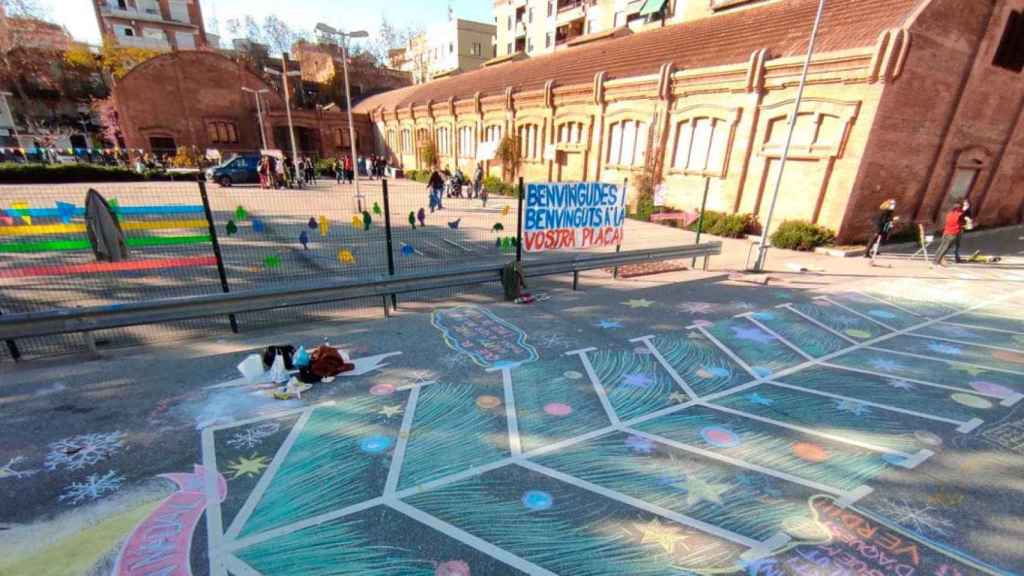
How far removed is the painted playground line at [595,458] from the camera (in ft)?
10.3

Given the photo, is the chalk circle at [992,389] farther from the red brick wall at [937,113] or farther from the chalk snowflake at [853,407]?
the red brick wall at [937,113]

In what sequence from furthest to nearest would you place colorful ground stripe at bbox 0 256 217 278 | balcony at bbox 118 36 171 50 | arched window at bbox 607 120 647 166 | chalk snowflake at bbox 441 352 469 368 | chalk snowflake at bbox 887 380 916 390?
balcony at bbox 118 36 171 50 → arched window at bbox 607 120 647 166 → colorful ground stripe at bbox 0 256 217 278 → chalk snowflake at bbox 441 352 469 368 → chalk snowflake at bbox 887 380 916 390

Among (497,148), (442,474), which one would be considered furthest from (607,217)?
(497,148)

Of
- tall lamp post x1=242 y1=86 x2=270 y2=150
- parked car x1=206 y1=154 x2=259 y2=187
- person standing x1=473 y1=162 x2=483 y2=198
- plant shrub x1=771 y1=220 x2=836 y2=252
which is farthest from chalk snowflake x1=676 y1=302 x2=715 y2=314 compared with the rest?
tall lamp post x1=242 y1=86 x2=270 y2=150

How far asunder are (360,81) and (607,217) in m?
68.5

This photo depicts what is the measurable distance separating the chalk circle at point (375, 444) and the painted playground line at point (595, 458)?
0.02 m

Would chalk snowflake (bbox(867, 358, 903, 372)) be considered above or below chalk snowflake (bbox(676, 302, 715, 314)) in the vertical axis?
above

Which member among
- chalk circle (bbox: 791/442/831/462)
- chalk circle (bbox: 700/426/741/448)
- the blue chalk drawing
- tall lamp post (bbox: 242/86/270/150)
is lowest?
the blue chalk drawing

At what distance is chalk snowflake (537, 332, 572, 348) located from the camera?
21.9 ft

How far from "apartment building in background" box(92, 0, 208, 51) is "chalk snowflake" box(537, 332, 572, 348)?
80.1 meters

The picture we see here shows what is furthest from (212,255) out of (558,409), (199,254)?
(558,409)

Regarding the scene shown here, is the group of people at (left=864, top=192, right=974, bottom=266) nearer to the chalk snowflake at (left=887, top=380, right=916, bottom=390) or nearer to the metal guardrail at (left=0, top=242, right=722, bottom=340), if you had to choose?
the chalk snowflake at (left=887, top=380, right=916, bottom=390)

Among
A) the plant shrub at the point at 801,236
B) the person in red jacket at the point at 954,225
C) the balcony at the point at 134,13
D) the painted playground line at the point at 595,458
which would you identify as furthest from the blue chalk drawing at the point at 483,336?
the balcony at the point at 134,13

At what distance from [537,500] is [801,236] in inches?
619
